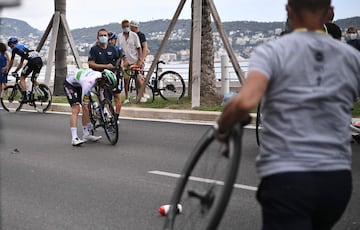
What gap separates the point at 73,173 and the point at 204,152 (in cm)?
549

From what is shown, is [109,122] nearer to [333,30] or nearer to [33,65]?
[333,30]

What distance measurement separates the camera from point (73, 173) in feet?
28.1

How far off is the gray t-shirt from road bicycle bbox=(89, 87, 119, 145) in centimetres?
760

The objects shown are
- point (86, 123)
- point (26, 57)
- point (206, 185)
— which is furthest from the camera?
point (26, 57)

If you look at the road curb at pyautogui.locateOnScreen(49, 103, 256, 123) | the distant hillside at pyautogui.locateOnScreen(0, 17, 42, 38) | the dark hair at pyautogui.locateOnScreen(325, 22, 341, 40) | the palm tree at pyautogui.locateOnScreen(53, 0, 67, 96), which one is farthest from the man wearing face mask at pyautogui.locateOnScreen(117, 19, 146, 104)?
the dark hair at pyautogui.locateOnScreen(325, 22, 341, 40)

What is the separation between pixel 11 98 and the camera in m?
17.6

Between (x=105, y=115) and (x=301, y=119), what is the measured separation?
7890mm

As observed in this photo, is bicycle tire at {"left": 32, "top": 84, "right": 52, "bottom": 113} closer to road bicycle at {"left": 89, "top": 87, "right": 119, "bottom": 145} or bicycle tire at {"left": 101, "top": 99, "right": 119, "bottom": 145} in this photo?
road bicycle at {"left": 89, "top": 87, "right": 119, "bottom": 145}

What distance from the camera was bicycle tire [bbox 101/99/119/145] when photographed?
1074 cm

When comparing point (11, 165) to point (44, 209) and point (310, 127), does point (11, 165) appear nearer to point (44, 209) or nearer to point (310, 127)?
point (44, 209)

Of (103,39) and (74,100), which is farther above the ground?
(103,39)

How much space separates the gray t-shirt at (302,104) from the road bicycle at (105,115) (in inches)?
299

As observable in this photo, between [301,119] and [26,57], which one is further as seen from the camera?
[26,57]

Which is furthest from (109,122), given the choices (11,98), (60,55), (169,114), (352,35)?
(60,55)
